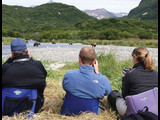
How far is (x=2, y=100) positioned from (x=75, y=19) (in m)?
102

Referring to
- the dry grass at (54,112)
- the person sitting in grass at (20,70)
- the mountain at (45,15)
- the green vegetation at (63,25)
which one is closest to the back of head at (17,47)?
the person sitting in grass at (20,70)

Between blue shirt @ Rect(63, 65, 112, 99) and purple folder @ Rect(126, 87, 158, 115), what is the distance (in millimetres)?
377

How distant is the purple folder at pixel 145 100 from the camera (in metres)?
2.33

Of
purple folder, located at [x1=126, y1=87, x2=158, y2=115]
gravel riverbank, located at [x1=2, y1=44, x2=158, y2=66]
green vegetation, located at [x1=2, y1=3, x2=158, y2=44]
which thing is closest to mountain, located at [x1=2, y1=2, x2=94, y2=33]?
green vegetation, located at [x1=2, y1=3, x2=158, y2=44]

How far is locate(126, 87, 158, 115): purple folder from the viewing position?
2.33 metres

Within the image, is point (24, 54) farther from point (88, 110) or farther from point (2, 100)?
point (88, 110)

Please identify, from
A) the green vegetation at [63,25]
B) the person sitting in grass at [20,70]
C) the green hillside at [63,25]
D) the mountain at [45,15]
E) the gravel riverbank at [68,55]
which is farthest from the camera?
the mountain at [45,15]

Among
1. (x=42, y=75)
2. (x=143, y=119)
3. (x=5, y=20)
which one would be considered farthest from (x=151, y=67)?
(x=5, y=20)

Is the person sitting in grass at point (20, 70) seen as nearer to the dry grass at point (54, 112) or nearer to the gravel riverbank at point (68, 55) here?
the dry grass at point (54, 112)

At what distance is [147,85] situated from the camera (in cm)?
236

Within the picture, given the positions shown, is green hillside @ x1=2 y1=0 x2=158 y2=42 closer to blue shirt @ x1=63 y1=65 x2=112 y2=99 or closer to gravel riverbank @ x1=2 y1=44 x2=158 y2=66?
gravel riverbank @ x1=2 y1=44 x2=158 y2=66

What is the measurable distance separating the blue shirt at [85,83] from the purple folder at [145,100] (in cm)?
38

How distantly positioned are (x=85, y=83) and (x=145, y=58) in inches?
29.5

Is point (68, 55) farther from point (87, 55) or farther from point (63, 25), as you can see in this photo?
point (63, 25)
